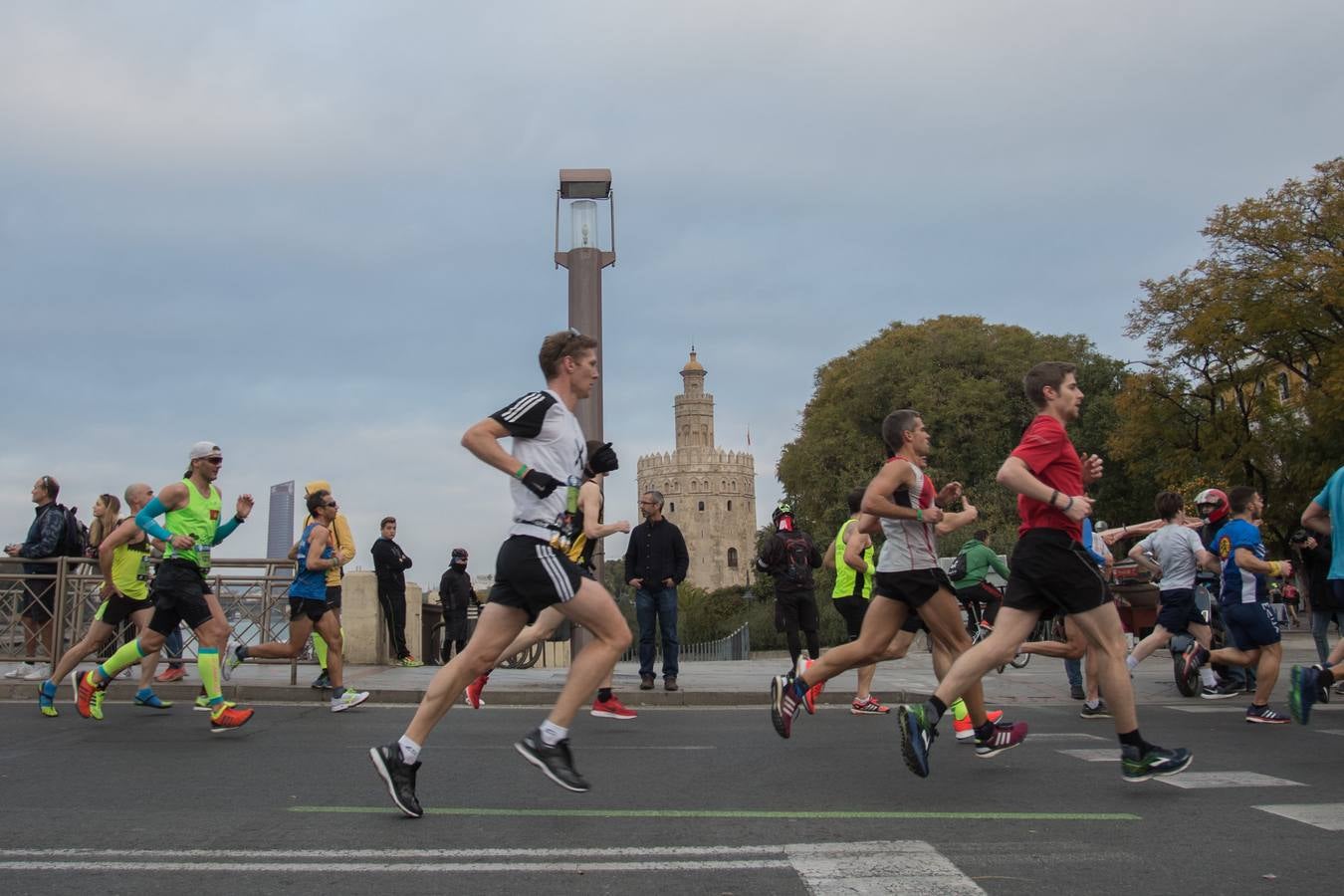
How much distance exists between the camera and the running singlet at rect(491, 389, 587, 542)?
552 centimetres

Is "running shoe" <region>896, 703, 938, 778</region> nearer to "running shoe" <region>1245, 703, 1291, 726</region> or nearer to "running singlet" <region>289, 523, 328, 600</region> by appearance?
"running shoe" <region>1245, 703, 1291, 726</region>

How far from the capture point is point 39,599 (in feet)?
45.2

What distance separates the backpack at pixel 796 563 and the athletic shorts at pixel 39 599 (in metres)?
7.52

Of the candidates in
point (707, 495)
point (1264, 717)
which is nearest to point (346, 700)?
point (1264, 717)

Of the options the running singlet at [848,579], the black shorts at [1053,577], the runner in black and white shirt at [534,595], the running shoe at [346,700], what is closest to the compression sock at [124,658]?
the running shoe at [346,700]

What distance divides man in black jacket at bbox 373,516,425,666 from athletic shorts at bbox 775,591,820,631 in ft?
17.2

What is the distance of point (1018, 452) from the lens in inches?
251

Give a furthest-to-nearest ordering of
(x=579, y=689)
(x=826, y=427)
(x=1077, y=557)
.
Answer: (x=826, y=427)
(x=1077, y=557)
(x=579, y=689)

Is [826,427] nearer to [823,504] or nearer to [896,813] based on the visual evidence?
[823,504]

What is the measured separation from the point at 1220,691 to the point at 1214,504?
2546mm

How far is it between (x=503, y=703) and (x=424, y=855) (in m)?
7.21

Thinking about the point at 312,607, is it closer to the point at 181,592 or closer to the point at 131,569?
the point at 131,569

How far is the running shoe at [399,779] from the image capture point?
534 centimetres

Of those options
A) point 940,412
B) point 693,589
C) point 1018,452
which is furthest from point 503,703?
point 693,589
